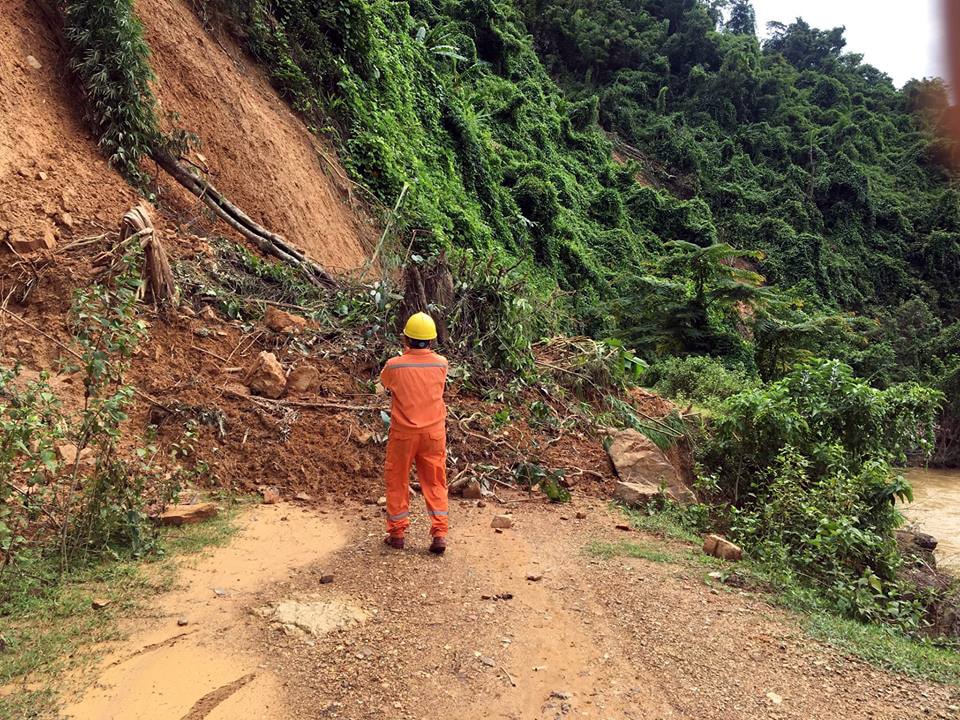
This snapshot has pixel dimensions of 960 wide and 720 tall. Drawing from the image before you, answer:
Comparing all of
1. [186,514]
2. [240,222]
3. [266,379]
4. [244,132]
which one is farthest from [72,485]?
[244,132]

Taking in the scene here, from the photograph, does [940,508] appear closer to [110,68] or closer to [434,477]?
[434,477]

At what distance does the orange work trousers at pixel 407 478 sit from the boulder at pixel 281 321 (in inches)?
92.3

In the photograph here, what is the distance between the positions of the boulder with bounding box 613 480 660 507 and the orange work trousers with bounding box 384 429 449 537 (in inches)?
83.3

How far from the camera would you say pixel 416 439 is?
3832 millimetres

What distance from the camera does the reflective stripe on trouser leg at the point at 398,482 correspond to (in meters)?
3.82

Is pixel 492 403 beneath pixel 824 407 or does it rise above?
beneath

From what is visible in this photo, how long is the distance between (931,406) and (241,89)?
30.6 feet

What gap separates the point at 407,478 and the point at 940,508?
485 inches

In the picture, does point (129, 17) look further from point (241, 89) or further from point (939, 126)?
point (939, 126)

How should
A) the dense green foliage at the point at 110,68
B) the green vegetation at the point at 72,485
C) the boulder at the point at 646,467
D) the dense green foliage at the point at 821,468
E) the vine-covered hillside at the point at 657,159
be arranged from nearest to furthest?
the green vegetation at the point at 72,485, the dense green foliage at the point at 821,468, the boulder at the point at 646,467, the dense green foliage at the point at 110,68, the vine-covered hillside at the point at 657,159

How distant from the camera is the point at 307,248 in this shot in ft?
27.3

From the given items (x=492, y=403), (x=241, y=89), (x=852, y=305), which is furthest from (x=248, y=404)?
(x=852, y=305)

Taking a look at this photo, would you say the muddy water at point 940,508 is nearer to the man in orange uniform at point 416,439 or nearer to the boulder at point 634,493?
the boulder at point 634,493

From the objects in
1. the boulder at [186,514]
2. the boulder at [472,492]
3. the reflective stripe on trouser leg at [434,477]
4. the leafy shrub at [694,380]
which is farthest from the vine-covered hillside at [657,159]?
the boulder at [186,514]
